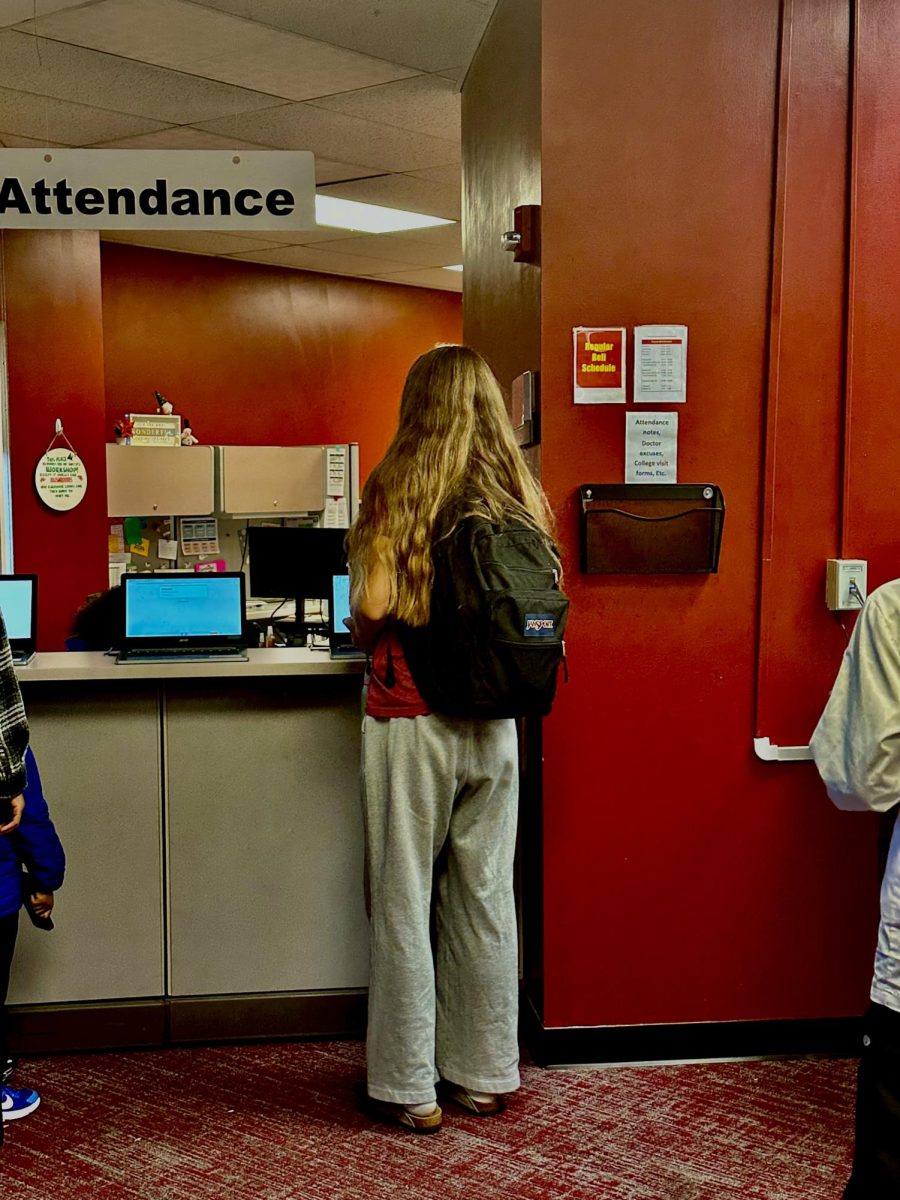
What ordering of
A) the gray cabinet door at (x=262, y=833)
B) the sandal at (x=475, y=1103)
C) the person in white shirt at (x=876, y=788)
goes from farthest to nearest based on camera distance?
the gray cabinet door at (x=262, y=833) < the sandal at (x=475, y=1103) < the person in white shirt at (x=876, y=788)

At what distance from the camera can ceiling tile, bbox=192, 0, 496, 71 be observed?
3.67 m

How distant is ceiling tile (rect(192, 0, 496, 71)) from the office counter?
2.01 m

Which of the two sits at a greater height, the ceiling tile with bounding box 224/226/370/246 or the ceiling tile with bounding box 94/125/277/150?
the ceiling tile with bounding box 94/125/277/150

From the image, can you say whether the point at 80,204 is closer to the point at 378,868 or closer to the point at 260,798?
the point at 260,798

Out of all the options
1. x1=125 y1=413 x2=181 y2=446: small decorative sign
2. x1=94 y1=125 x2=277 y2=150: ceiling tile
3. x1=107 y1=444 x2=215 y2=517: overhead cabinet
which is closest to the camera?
x1=94 y1=125 x2=277 y2=150: ceiling tile

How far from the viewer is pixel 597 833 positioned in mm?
2852

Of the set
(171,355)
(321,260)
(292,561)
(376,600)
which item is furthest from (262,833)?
(321,260)

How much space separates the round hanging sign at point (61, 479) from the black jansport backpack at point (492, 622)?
406 centimetres

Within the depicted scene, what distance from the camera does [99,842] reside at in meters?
2.97

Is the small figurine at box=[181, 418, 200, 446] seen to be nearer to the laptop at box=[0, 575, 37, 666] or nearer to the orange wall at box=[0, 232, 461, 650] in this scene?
the orange wall at box=[0, 232, 461, 650]

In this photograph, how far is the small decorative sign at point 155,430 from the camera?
21.5ft

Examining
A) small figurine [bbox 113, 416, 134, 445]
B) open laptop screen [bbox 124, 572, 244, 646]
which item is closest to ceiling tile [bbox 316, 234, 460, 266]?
small figurine [bbox 113, 416, 134, 445]

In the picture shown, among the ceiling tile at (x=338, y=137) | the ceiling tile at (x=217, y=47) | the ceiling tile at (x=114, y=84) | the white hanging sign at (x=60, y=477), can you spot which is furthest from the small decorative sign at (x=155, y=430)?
the ceiling tile at (x=217, y=47)

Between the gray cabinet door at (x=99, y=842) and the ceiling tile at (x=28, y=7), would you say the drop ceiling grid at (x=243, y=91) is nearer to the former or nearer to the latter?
the ceiling tile at (x=28, y=7)
